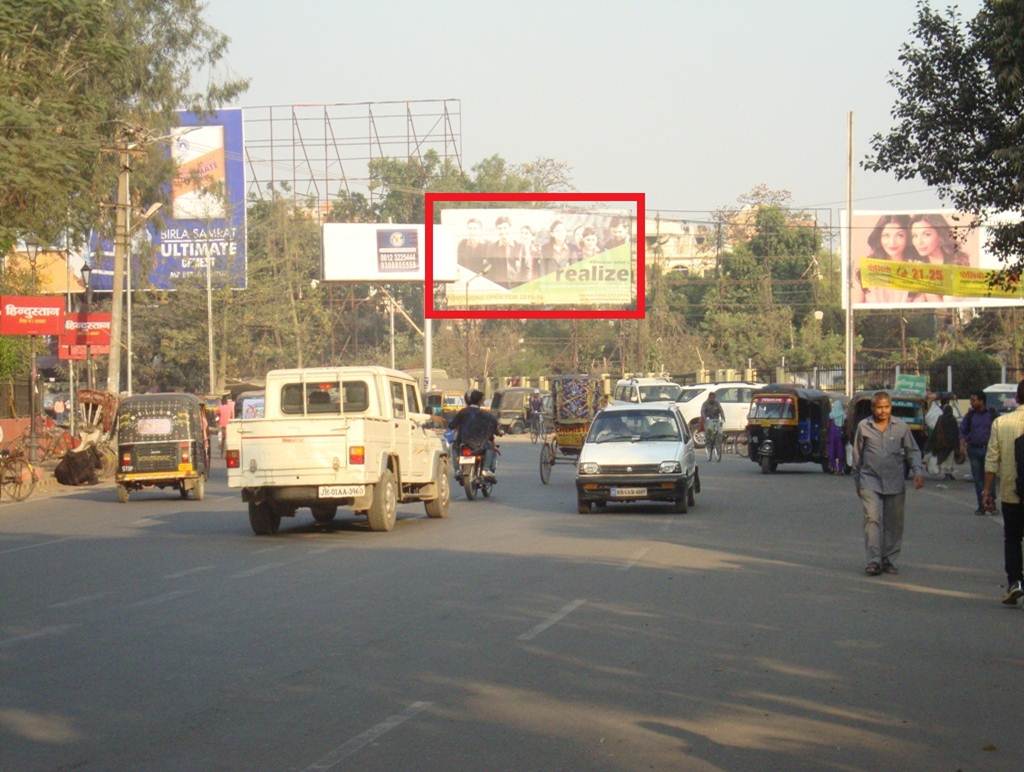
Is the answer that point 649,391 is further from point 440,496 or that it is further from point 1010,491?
point 1010,491

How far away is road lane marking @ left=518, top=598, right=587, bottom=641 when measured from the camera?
1069 centimetres

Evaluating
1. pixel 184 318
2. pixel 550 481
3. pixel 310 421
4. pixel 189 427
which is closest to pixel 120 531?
pixel 310 421

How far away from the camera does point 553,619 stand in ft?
37.8

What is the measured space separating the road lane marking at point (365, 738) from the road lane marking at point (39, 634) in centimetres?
414

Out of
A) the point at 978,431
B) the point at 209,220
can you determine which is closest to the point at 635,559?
the point at 978,431

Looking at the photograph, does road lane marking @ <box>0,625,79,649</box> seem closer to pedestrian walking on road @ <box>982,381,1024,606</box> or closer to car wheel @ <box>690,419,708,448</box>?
pedestrian walking on road @ <box>982,381,1024,606</box>

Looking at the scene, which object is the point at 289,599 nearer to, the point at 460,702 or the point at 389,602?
the point at 389,602

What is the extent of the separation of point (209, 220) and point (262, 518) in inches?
2317

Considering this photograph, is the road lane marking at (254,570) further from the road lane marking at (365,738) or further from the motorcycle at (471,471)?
the motorcycle at (471,471)

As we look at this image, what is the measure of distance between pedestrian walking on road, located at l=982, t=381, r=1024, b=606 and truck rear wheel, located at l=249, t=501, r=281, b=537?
1023 centimetres

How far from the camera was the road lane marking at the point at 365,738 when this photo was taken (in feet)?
22.3

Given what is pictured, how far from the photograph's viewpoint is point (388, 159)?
99.4 meters

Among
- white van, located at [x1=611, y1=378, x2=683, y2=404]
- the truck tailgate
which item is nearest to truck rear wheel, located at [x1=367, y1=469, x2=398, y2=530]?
the truck tailgate

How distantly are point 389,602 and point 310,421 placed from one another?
6571 mm
